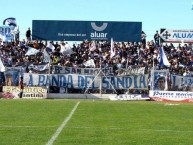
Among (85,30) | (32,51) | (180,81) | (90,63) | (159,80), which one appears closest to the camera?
(159,80)

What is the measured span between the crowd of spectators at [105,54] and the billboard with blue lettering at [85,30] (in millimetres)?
711

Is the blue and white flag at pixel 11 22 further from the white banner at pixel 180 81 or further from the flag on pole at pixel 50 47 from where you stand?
the white banner at pixel 180 81

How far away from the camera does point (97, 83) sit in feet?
123

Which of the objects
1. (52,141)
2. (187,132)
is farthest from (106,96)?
(52,141)

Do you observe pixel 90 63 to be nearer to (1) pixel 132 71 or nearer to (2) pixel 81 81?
(2) pixel 81 81

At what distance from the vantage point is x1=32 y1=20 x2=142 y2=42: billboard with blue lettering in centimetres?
4391

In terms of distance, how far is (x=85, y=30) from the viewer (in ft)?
147

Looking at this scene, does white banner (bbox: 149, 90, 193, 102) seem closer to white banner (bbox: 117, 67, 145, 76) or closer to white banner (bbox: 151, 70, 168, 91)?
white banner (bbox: 151, 70, 168, 91)

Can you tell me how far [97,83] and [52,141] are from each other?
90.2 feet

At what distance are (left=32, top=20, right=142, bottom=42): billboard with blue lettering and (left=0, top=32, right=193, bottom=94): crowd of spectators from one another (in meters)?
0.71

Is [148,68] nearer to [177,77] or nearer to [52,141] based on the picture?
[177,77]

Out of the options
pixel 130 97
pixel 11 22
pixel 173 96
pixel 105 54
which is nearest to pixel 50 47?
pixel 105 54

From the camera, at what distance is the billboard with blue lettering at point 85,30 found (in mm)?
43906

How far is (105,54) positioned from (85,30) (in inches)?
118
